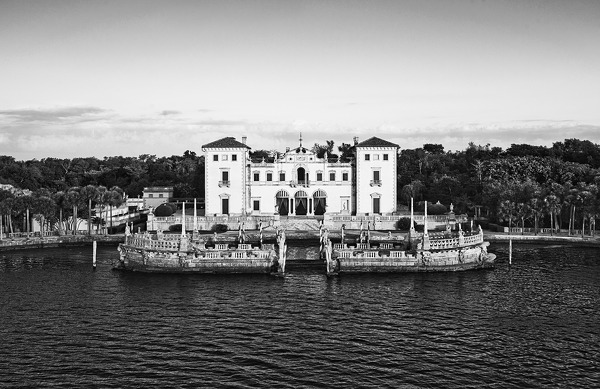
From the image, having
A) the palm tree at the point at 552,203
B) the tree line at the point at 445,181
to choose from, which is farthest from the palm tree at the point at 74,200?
the palm tree at the point at 552,203

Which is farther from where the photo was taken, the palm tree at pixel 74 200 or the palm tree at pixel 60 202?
the palm tree at pixel 60 202

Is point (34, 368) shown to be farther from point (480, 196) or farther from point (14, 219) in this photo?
point (480, 196)

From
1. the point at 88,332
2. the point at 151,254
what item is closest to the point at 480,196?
the point at 151,254

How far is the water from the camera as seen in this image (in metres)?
28.4

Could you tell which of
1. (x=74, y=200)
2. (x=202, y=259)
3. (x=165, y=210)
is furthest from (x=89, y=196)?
(x=202, y=259)

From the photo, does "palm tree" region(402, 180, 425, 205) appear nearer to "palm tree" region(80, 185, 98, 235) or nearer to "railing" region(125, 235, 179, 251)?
"palm tree" region(80, 185, 98, 235)

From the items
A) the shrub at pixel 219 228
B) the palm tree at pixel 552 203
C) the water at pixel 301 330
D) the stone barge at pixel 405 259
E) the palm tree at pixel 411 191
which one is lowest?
the water at pixel 301 330

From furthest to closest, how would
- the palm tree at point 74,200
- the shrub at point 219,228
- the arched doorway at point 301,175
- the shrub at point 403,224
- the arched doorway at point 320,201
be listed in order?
the arched doorway at point 301,175
the arched doorway at point 320,201
the shrub at point 403,224
the shrub at point 219,228
the palm tree at point 74,200

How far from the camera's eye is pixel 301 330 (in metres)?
35.5

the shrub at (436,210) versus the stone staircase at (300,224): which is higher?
the shrub at (436,210)

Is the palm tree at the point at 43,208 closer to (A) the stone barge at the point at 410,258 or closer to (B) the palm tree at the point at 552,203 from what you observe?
(A) the stone barge at the point at 410,258

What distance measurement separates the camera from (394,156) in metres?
92.3

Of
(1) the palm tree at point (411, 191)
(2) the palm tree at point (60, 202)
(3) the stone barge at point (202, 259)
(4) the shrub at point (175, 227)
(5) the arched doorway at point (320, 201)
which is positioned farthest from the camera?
(1) the palm tree at point (411, 191)

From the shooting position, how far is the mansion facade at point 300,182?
92.1 meters
